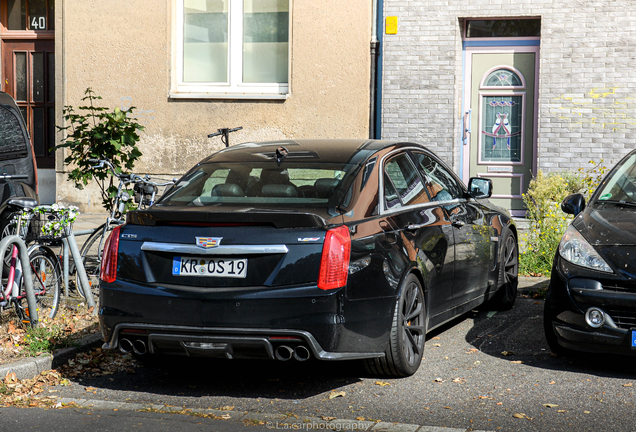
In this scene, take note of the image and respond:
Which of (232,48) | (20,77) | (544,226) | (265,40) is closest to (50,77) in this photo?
(20,77)

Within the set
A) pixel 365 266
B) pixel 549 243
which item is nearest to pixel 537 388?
pixel 365 266

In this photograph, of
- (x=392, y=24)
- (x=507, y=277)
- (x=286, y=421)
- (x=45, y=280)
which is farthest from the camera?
(x=392, y=24)

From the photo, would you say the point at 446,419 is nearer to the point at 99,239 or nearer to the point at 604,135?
the point at 99,239

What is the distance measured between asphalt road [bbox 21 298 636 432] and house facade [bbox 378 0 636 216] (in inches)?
253

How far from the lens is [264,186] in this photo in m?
5.28

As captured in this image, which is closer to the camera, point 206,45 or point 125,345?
point 125,345

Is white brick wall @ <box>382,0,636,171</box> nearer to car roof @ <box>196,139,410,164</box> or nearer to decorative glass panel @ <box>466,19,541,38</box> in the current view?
decorative glass panel @ <box>466,19,541,38</box>

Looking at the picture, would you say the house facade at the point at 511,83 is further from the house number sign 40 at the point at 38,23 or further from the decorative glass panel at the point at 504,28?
the house number sign 40 at the point at 38,23

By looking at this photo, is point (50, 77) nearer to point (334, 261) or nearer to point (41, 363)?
point (41, 363)

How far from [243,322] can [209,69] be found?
376 inches

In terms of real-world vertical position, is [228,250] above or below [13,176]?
below

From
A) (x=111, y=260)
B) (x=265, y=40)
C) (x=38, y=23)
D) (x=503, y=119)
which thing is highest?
(x=38, y=23)

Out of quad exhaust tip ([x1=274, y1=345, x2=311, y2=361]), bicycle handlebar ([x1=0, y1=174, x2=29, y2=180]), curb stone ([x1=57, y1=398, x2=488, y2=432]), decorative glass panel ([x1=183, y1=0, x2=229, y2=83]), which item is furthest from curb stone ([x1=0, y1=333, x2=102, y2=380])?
decorative glass panel ([x1=183, y1=0, x2=229, y2=83])

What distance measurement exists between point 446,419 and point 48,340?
2928 millimetres
